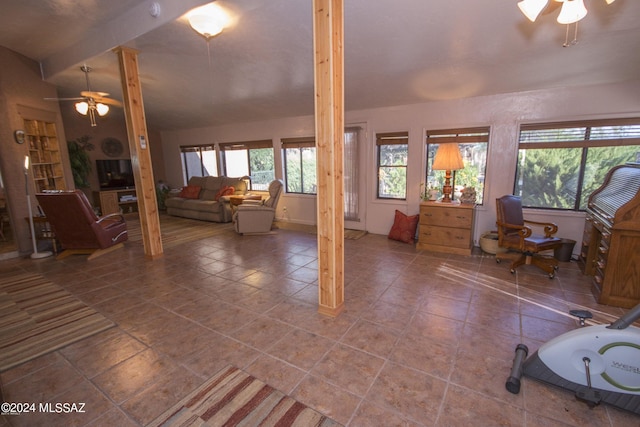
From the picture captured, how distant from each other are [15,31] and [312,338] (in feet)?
17.0

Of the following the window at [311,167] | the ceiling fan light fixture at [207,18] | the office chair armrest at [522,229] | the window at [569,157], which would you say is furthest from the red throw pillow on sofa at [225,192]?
the window at [569,157]

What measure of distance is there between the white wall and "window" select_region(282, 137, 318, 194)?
0.72ft

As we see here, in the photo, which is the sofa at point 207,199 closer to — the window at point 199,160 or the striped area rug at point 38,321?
the window at point 199,160

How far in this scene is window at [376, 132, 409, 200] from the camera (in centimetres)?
501

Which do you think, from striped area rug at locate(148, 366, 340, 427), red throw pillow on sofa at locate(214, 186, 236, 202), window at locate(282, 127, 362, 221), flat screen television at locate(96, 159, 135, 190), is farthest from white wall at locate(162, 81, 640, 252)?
flat screen television at locate(96, 159, 135, 190)

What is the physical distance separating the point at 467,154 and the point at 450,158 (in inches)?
27.5

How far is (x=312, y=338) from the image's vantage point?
7.40ft

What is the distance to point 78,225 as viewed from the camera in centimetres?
401

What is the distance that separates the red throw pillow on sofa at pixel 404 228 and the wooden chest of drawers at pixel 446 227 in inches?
13.2

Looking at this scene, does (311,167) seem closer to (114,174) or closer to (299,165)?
(299,165)

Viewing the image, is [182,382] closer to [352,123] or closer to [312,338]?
[312,338]

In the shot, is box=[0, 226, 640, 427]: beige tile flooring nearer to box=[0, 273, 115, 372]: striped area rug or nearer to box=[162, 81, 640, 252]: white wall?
box=[0, 273, 115, 372]: striped area rug

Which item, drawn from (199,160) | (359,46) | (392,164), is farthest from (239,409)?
(199,160)

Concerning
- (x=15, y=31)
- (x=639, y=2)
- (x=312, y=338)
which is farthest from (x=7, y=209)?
(x=639, y=2)
